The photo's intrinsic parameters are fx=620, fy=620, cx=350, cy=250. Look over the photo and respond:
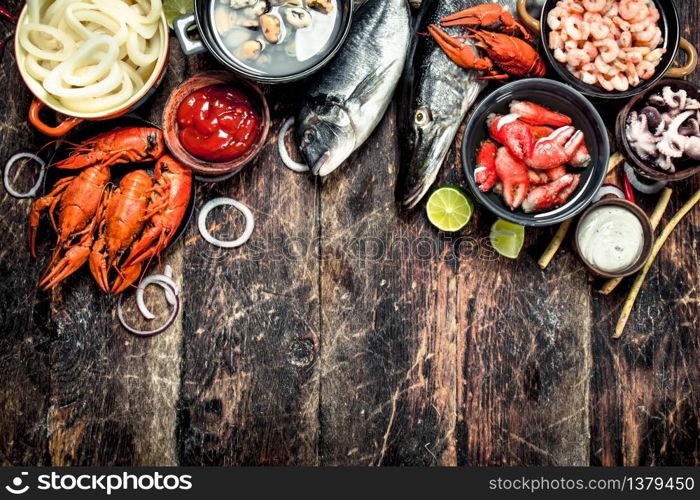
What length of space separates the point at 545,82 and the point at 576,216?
576mm

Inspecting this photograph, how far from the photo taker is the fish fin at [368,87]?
244 cm

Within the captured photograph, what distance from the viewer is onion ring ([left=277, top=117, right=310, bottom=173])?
8.55ft

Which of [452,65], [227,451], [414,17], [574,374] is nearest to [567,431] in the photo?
[574,374]

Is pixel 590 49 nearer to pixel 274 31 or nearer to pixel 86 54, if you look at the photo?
pixel 274 31

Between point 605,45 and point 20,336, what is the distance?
2623 mm

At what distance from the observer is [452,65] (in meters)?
2.46

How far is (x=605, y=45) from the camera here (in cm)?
239

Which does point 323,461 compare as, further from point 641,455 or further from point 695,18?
point 695,18

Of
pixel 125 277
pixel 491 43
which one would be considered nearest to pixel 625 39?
pixel 491 43

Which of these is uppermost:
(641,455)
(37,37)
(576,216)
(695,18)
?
(695,18)

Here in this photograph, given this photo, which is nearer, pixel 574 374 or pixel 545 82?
pixel 545 82

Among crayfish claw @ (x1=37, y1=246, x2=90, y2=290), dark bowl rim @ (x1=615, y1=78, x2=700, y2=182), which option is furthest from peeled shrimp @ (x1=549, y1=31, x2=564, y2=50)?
crayfish claw @ (x1=37, y1=246, x2=90, y2=290)

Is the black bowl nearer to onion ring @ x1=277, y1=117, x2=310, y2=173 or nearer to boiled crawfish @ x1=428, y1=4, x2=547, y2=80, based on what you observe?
boiled crawfish @ x1=428, y1=4, x2=547, y2=80

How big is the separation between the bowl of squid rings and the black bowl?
48.9 inches
